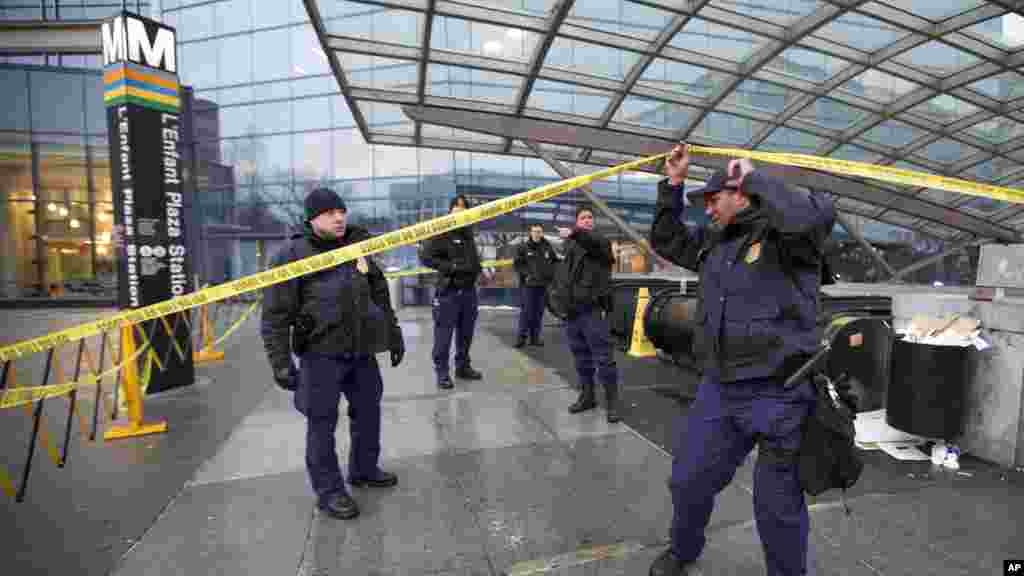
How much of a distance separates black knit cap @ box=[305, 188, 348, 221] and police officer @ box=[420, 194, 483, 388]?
2.41 metres

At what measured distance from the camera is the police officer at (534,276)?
7.87 m

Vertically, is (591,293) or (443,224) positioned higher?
(443,224)

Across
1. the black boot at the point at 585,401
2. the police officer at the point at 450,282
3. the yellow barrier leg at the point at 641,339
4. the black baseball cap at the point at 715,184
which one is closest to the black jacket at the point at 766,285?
the black baseball cap at the point at 715,184

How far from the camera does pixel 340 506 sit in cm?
271

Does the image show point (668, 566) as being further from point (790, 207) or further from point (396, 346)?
point (396, 346)

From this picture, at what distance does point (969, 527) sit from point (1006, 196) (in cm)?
168

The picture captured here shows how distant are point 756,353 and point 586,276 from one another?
7.69ft

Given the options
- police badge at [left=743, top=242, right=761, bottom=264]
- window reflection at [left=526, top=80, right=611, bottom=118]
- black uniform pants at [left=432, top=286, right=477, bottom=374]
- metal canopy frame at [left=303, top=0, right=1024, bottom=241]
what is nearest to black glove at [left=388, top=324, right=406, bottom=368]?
police badge at [left=743, top=242, right=761, bottom=264]

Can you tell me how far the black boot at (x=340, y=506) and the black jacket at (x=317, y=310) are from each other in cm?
80

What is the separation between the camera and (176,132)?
Result: 5562 millimetres

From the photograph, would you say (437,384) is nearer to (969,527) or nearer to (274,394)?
(274,394)

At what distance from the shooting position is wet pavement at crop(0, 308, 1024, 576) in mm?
2326

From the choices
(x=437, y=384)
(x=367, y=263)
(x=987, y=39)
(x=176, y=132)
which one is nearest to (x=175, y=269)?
(x=176, y=132)

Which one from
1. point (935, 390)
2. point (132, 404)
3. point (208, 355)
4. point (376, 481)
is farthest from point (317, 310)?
point (208, 355)
